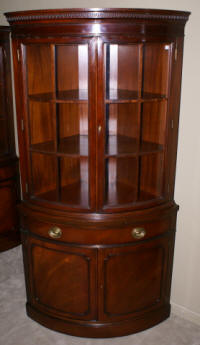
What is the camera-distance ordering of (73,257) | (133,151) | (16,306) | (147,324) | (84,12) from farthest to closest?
(16,306) → (147,324) → (73,257) → (133,151) → (84,12)

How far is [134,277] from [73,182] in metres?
0.56

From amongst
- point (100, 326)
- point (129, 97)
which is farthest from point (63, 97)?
point (100, 326)

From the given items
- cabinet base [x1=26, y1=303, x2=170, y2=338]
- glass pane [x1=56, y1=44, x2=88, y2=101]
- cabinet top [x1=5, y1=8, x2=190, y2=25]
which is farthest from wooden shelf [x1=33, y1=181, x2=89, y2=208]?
cabinet top [x1=5, y1=8, x2=190, y2=25]

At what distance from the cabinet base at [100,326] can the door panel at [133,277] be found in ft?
0.14

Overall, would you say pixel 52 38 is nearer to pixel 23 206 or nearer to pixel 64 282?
pixel 23 206

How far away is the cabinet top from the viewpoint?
4.24ft

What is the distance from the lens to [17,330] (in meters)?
1.81

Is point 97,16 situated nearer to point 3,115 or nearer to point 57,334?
point 3,115

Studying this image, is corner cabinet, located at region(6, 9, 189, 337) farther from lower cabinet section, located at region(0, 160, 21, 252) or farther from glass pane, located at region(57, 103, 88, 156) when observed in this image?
lower cabinet section, located at region(0, 160, 21, 252)

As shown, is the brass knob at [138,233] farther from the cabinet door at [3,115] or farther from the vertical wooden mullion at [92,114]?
the cabinet door at [3,115]

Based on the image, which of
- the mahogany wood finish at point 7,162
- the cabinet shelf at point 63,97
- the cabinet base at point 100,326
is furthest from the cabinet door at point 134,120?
the mahogany wood finish at point 7,162

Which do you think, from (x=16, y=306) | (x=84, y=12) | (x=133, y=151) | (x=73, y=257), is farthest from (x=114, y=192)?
(x=16, y=306)

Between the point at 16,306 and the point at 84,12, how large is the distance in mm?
1587

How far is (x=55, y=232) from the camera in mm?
1610
